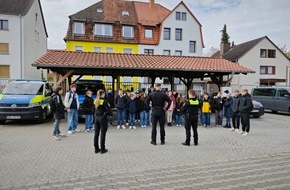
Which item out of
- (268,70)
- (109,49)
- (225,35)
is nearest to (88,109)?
(109,49)

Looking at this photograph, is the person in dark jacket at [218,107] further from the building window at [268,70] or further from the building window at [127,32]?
the building window at [268,70]

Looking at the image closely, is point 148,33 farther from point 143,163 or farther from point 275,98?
point 143,163

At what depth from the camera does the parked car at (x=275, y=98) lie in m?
17.4

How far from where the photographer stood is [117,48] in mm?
33250

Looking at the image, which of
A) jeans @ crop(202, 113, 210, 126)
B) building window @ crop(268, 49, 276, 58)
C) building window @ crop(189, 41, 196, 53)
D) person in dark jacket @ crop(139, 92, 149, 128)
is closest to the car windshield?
person in dark jacket @ crop(139, 92, 149, 128)

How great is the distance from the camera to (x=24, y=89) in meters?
12.2

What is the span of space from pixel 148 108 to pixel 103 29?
24.6 m

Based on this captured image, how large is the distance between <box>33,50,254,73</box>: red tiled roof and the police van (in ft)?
4.45

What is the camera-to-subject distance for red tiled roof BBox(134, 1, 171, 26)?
113ft

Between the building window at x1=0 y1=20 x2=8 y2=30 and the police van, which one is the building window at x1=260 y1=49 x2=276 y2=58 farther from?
the building window at x1=0 y1=20 x2=8 y2=30

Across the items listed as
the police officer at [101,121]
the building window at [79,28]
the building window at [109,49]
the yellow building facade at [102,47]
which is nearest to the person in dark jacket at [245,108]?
the police officer at [101,121]

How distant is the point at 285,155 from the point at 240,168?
210cm

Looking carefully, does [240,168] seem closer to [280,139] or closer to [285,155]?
[285,155]

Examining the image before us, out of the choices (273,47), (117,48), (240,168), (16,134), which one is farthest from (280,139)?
(273,47)
